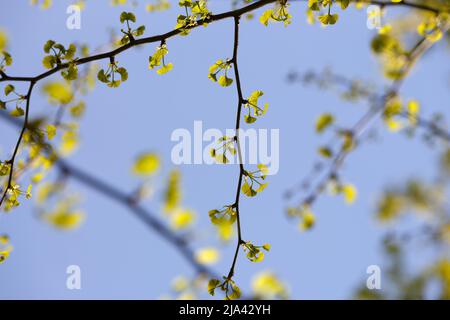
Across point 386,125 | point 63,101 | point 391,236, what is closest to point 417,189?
point 391,236

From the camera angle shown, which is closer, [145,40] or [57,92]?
[145,40]

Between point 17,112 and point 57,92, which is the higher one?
point 57,92

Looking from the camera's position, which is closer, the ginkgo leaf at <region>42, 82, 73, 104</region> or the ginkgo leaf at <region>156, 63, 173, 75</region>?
the ginkgo leaf at <region>156, 63, 173, 75</region>

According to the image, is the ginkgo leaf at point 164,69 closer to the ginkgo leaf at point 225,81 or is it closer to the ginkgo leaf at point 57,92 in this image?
the ginkgo leaf at point 225,81

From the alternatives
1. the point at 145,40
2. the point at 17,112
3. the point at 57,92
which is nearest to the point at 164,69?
the point at 145,40

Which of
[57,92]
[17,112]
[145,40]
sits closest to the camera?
[145,40]

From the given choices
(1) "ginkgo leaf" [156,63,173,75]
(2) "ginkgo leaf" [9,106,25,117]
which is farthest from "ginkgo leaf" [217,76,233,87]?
(2) "ginkgo leaf" [9,106,25,117]

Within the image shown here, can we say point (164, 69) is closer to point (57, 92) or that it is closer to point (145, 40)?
point (145, 40)

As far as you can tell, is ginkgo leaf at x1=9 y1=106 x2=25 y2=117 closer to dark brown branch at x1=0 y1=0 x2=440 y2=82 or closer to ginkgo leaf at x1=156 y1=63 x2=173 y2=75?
dark brown branch at x1=0 y1=0 x2=440 y2=82

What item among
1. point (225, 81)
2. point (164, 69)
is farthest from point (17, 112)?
point (225, 81)

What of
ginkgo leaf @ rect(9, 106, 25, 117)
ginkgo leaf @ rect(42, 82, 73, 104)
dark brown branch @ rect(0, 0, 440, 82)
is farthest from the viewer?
ginkgo leaf @ rect(42, 82, 73, 104)

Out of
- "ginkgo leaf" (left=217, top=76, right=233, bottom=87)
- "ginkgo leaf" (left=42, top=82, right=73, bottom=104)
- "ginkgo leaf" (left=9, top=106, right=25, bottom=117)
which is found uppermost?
"ginkgo leaf" (left=42, top=82, right=73, bottom=104)

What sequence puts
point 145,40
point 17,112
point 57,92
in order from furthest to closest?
1. point 57,92
2. point 17,112
3. point 145,40

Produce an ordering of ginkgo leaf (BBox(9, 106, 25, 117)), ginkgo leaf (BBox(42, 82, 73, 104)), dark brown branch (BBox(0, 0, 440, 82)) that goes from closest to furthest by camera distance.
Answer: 1. dark brown branch (BBox(0, 0, 440, 82))
2. ginkgo leaf (BBox(9, 106, 25, 117))
3. ginkgo leaf (BBox(42, 82, 73, 104))
